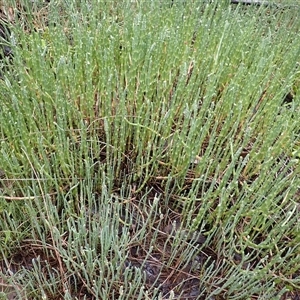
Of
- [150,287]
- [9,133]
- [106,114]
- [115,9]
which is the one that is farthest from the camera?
[115,9]

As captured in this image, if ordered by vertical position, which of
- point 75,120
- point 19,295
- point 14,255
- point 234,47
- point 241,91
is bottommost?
point 14,255

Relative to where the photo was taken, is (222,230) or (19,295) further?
(222,230)

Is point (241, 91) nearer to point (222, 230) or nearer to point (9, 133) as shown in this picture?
point (222, 230)

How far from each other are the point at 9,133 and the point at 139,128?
464 mm

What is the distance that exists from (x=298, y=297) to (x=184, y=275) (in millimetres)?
394

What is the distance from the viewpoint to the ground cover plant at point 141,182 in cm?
119

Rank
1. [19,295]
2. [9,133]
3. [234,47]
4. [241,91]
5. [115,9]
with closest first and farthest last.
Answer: [19,295]
[9,133]
[241,91]
[234,47]
[115,9]

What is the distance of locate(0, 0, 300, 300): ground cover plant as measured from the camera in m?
1.19

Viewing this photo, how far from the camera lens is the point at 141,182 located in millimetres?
1479

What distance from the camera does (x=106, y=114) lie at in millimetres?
1511

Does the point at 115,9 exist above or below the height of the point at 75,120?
above

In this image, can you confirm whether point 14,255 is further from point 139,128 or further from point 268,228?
point 268,228

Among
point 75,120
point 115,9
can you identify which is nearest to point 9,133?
point 75,120

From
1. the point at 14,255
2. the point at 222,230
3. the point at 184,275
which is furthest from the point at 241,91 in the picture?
the point at 14,255
